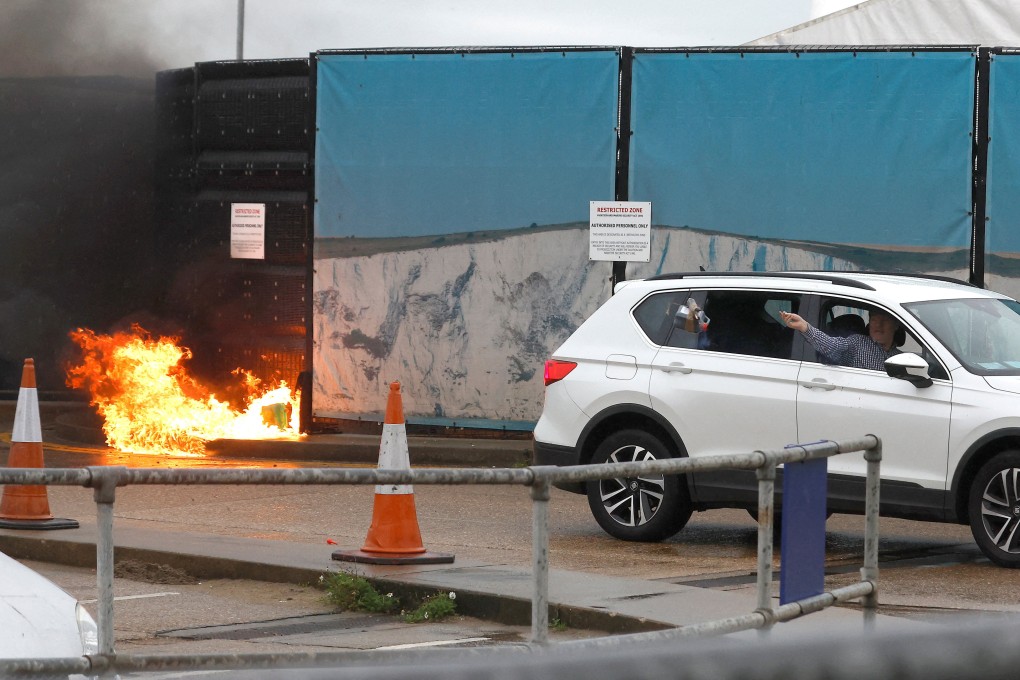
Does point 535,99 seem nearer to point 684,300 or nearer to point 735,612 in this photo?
point 684,300

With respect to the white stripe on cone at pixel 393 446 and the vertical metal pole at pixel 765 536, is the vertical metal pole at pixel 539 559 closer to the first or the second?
the vertical metal pole at pixel 765 536

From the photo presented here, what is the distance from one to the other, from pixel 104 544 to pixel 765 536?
2.23 m

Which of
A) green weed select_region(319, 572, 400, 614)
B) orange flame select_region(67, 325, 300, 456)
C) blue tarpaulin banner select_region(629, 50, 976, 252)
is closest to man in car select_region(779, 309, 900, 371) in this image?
green weed select_region(319, 572, 400, 614)

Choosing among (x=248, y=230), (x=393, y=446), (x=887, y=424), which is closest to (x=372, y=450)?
(x=248, y=230)

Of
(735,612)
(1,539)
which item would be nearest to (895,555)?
(735,612)

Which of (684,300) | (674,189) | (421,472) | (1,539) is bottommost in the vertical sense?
(1,539)

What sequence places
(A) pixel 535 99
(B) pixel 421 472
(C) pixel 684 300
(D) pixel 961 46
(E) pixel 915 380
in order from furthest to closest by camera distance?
(A) pixel 535 99 → (D) pixel 961 46 → (C) pixel 684 300 → (E) pixel 915 380 → (B) pixel 421 472

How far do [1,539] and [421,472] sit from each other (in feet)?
17.6

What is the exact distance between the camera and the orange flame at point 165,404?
590 inches

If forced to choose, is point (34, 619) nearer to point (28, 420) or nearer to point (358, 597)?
point (358, 597)

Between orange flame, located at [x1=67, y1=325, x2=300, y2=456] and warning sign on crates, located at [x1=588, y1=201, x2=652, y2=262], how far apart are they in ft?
12.0

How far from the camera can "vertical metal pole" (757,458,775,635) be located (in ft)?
16.6

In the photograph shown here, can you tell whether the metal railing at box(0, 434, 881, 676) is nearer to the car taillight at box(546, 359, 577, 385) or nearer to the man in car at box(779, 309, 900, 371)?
the man in car at box(779, 309, 900, 371)

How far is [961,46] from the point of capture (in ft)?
44.1
